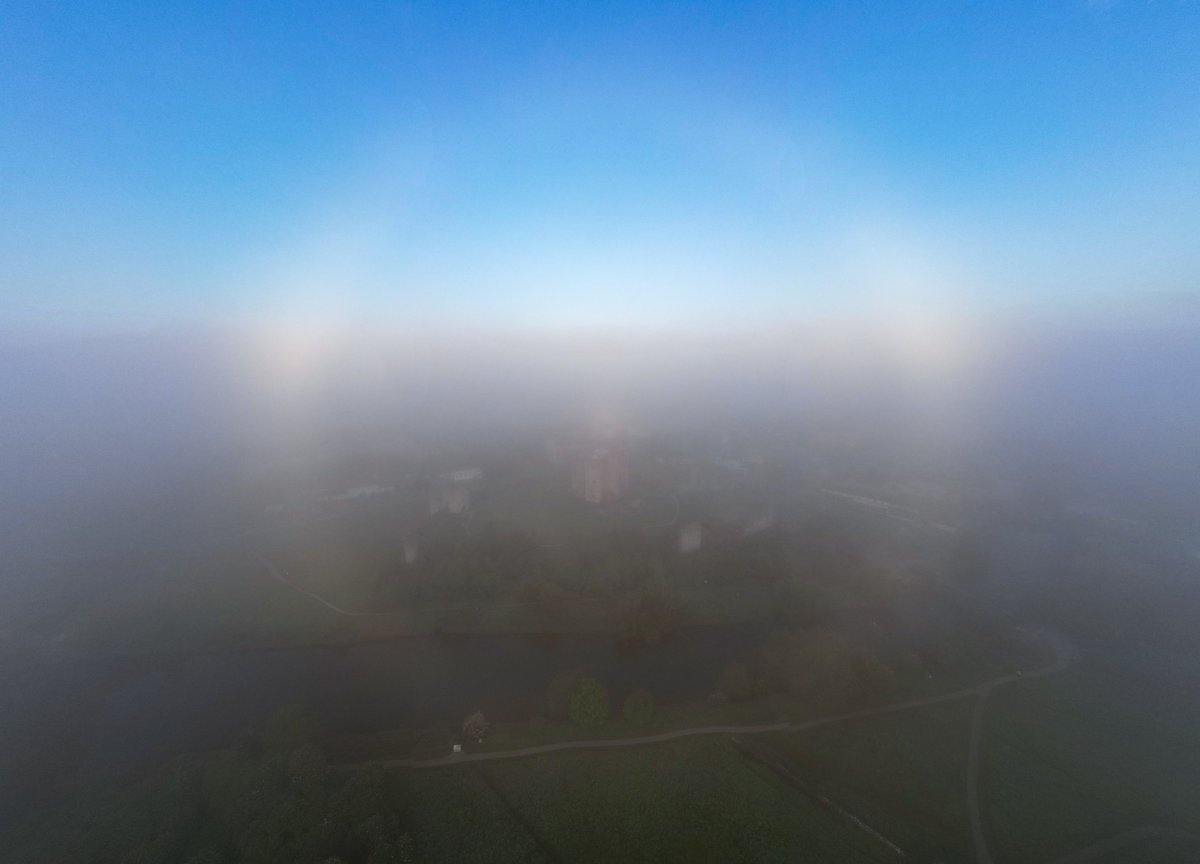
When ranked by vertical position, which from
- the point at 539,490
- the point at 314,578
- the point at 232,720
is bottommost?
the point at 232,720

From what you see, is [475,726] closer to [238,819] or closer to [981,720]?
[238,819]

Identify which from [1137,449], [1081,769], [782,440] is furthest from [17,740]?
[1137,449]

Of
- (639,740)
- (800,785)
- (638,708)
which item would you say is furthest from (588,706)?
(800,785)

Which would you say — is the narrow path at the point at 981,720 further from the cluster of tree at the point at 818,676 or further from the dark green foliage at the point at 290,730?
the dark green foliage at the point at 290,730

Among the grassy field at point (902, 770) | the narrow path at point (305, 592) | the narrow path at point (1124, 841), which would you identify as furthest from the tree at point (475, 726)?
the narrow path at point (1124, 841)

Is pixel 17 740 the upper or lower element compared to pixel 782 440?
lower

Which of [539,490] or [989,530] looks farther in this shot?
A: [539,490]

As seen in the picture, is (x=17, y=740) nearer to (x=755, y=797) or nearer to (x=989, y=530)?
(x=755, y=797)
